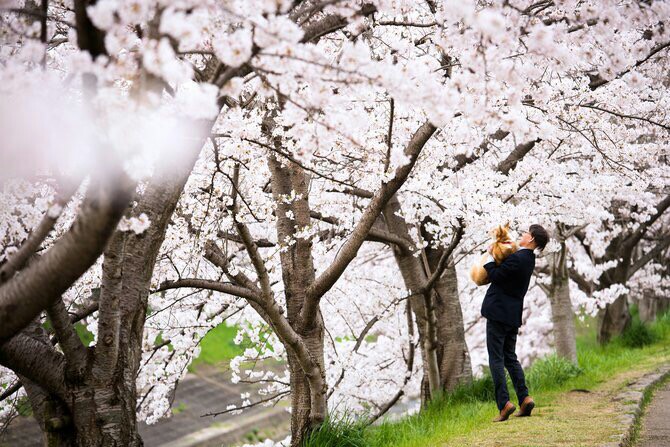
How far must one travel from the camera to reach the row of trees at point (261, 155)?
2.43 m

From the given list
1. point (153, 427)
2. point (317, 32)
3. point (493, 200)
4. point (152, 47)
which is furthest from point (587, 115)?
point (153, 427)

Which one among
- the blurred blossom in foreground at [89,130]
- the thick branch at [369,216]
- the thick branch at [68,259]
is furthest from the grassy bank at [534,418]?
the blurred blossom in foreground at [89,130]

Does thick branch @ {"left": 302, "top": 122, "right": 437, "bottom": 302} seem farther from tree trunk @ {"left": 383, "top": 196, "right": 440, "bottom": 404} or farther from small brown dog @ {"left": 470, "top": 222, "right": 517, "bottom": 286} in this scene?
tree trunk @ {"left": 383, "top": 196, "right": 440, "bottom": 404}

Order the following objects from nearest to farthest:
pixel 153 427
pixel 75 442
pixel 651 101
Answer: pixel 75 442
pixel 651 101
pixel 153 427

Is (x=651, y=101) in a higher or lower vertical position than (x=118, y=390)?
higher

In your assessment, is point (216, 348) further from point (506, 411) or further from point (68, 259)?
point (68, 259)

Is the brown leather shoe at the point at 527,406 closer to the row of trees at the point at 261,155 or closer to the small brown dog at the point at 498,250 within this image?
the small brown dog at the point at 498,250

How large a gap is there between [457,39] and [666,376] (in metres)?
5.66

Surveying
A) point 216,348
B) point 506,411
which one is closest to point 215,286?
point 506,411

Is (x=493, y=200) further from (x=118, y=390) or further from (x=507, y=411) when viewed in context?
(x=118, y=390)

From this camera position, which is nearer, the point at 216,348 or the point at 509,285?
the point at 509,285

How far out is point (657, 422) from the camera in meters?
4.89

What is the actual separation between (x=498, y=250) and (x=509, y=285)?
29cm

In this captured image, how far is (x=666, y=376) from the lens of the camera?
7078 mm
